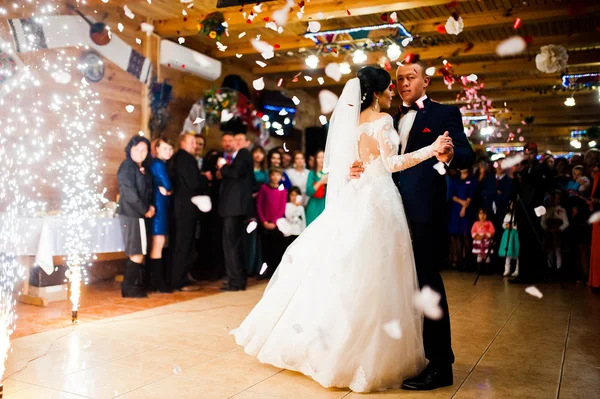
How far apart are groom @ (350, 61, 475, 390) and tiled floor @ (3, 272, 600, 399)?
0.41 feet

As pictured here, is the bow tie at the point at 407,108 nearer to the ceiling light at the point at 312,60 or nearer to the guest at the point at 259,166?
the guest at the point at 259,166

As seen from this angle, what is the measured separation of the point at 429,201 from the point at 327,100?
32.2 ft

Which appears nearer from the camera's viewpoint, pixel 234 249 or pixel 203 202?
pixel 234 249

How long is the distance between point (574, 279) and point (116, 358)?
5984mm

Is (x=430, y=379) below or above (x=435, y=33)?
below

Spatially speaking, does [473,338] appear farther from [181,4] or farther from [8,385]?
[181,4]

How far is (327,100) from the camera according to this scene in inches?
480

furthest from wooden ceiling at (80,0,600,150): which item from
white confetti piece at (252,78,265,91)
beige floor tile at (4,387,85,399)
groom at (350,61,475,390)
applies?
beige floor tile at (4,387,85,399)

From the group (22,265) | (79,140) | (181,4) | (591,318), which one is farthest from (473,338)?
(181,4)

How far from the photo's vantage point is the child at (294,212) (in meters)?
6.44

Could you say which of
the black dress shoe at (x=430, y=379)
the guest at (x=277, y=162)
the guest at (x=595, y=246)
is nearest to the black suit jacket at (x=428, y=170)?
the black dress shoe at (x=430, y=379)

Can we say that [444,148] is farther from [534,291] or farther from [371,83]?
[534,291]

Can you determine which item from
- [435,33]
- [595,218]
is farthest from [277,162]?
[595,218]

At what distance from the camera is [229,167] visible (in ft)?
17.9
